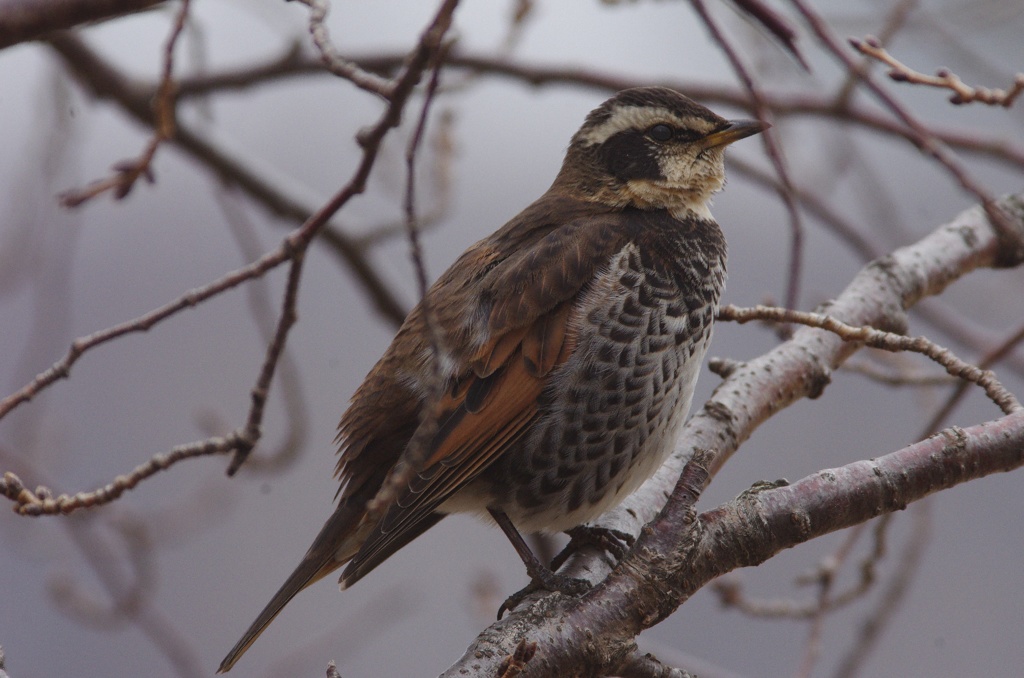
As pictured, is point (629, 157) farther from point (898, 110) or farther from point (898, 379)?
point (898, 110)

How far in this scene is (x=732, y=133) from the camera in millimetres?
3832

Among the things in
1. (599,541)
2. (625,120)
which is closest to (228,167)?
(625,120)

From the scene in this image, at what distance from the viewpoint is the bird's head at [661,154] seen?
152 inches

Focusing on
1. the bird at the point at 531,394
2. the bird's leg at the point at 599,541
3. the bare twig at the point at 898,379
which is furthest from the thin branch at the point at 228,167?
the bare twig at the point at 898,379

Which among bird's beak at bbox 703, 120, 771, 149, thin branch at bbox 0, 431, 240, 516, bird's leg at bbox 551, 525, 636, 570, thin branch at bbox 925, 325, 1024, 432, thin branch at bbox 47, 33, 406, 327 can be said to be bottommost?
thin branch at bbox 925, 325, 1024, 432

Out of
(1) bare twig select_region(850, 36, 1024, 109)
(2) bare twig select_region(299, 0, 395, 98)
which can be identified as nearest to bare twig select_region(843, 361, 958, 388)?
(1) bare twig select_region(850, 36, 1024, 109)

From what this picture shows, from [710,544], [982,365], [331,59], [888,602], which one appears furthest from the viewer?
[888,602]

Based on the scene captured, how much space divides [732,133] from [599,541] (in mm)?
1597

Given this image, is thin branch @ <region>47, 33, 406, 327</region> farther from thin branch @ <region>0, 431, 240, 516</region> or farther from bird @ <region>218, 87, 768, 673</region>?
thin branch @ <region>0, 431, 240, 516</region>

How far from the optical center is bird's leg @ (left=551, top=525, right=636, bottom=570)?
10.8ft

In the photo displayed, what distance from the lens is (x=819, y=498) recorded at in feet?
8.54

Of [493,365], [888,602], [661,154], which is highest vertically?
[661,154]

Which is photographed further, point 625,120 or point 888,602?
point 625,120

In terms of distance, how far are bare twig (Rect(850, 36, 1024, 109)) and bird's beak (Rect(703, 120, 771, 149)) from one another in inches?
46.8
